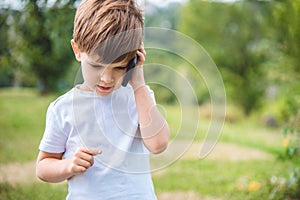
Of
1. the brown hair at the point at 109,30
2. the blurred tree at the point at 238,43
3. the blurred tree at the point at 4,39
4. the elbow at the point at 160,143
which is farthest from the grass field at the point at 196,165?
the blurred tree at the point at 238,43

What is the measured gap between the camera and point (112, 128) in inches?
51.5

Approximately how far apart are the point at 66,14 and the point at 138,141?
119 cm

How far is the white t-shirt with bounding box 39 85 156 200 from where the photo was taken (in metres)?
1.31

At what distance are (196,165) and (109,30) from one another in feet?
10.8

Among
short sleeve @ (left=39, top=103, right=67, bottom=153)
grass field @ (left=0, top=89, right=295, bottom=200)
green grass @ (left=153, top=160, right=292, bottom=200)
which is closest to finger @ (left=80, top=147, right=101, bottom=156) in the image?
short sleeve @ (left=39, top=103, right=67, bottom=153)

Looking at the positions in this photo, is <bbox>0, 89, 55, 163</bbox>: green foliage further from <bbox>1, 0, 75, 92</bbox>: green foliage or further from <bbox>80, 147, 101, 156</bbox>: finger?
<bbox>80, 147, 101, 156</bbox>: finger

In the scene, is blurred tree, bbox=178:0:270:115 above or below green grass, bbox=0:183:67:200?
below

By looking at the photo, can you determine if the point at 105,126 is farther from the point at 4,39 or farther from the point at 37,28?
the point at 4,39

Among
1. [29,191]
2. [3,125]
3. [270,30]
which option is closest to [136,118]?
[29,191]

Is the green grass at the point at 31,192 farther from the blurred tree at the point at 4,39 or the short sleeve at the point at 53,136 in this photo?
the short sleeve at the point at 53,136

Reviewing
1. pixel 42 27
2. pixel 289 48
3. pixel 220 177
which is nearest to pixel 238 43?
pixel 289 48

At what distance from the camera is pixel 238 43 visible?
842cm

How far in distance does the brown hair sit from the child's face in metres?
0.02

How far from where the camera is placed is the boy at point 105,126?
4.14 ft
